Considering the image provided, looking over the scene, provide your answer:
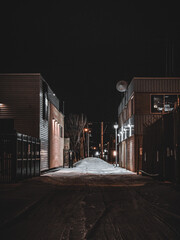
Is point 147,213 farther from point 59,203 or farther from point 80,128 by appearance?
point 80,128

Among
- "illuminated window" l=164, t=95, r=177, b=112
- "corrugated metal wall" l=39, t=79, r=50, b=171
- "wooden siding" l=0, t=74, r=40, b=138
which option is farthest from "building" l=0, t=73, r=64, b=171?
"illuminated window" l=164, t=95, r=177, b=112

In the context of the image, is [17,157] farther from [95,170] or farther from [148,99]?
[95,170]

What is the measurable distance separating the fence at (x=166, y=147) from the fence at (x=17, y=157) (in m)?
7.59

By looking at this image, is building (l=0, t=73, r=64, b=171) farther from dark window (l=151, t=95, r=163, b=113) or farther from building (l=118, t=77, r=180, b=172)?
dark window (l=151, t=95, r=163, b=113)

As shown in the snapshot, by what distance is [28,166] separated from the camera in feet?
67.6

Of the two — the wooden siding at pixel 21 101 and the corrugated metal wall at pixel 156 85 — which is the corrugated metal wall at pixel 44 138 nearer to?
the wooden siding at pixel 21 101

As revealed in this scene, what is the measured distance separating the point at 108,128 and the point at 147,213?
81.4 meters

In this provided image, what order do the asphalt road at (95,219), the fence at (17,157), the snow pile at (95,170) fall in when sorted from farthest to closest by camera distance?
the snow pile at (95,170) < the fence at (17,157) < the asphalt road at (95,219)

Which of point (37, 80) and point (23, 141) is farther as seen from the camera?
point (37, 80)

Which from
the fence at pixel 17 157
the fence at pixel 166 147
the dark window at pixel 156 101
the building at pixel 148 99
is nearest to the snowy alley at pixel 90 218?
the fence at pixel 166 147

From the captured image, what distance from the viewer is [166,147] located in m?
17.4

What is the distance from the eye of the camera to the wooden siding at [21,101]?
87.8 ft

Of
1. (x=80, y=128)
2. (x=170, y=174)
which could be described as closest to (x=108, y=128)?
(x=80, y=128)

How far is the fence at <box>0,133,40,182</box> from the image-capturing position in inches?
685
